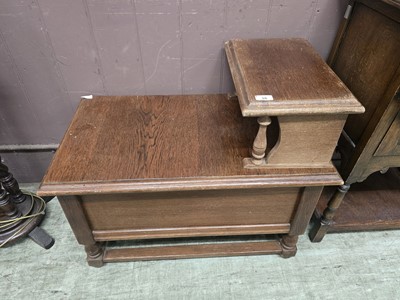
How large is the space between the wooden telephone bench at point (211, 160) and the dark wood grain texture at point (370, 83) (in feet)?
0.42

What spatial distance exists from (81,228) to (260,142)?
0.64 meters

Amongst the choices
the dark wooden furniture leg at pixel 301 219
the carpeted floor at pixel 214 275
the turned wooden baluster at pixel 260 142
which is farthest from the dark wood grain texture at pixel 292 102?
the carpeted floor at pixel 214 275

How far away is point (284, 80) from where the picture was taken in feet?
2.62

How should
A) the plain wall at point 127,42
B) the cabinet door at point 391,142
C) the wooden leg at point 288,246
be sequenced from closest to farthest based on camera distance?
the cabinet door at point 391,142 < the plain wall at point 127,42 < the wooden leg at point 288,246

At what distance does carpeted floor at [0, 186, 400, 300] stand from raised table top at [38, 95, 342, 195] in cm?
46

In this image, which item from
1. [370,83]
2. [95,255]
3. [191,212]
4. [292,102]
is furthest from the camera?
[95,255]

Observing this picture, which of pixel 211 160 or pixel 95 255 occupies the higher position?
pixel 211 160

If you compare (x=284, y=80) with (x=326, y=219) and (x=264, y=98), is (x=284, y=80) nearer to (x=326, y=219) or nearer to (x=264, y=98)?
(x=264, y=98)

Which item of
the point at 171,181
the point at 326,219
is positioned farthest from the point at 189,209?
the point at 326,219

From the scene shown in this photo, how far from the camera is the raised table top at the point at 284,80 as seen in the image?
712mm

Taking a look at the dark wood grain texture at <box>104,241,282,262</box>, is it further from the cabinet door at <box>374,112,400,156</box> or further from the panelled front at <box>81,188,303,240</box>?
the cabinet door at <box>374,112,400,156</box>

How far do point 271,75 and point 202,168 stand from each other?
33 cm

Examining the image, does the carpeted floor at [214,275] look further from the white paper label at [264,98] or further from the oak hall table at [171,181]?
the white paper label at [264,98]

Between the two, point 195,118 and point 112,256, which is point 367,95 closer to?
point 195,118
